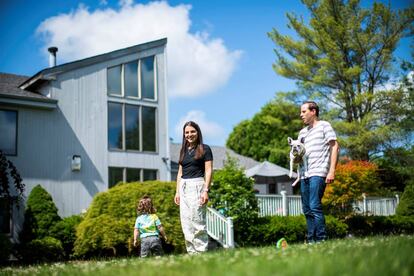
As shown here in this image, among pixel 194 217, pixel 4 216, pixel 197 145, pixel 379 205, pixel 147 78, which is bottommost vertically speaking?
pixel 379 205

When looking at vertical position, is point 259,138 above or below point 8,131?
above

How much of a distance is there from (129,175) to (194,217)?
12325 millimetres

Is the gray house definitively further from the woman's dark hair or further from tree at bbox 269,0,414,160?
the woman's dark hair

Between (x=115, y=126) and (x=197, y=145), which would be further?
(x=115, y=126)

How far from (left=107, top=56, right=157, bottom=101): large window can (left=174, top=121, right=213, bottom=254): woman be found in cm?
1223

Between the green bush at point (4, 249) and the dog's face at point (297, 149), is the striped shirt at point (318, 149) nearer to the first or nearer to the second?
the dog's face at point (297, 149)

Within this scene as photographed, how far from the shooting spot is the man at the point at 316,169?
239 inches

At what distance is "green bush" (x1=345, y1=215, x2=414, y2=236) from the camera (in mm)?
18328

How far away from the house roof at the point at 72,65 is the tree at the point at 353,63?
983 centimetres

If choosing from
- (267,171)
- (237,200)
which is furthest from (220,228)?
(267,171)

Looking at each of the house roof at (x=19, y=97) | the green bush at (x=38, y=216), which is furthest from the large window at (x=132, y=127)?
the green bush at (x=38, y=216)

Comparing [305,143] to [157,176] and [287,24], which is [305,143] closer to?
[157,176]

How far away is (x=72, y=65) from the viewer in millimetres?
17188

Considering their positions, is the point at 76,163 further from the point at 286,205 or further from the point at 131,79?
the point at 286,205
